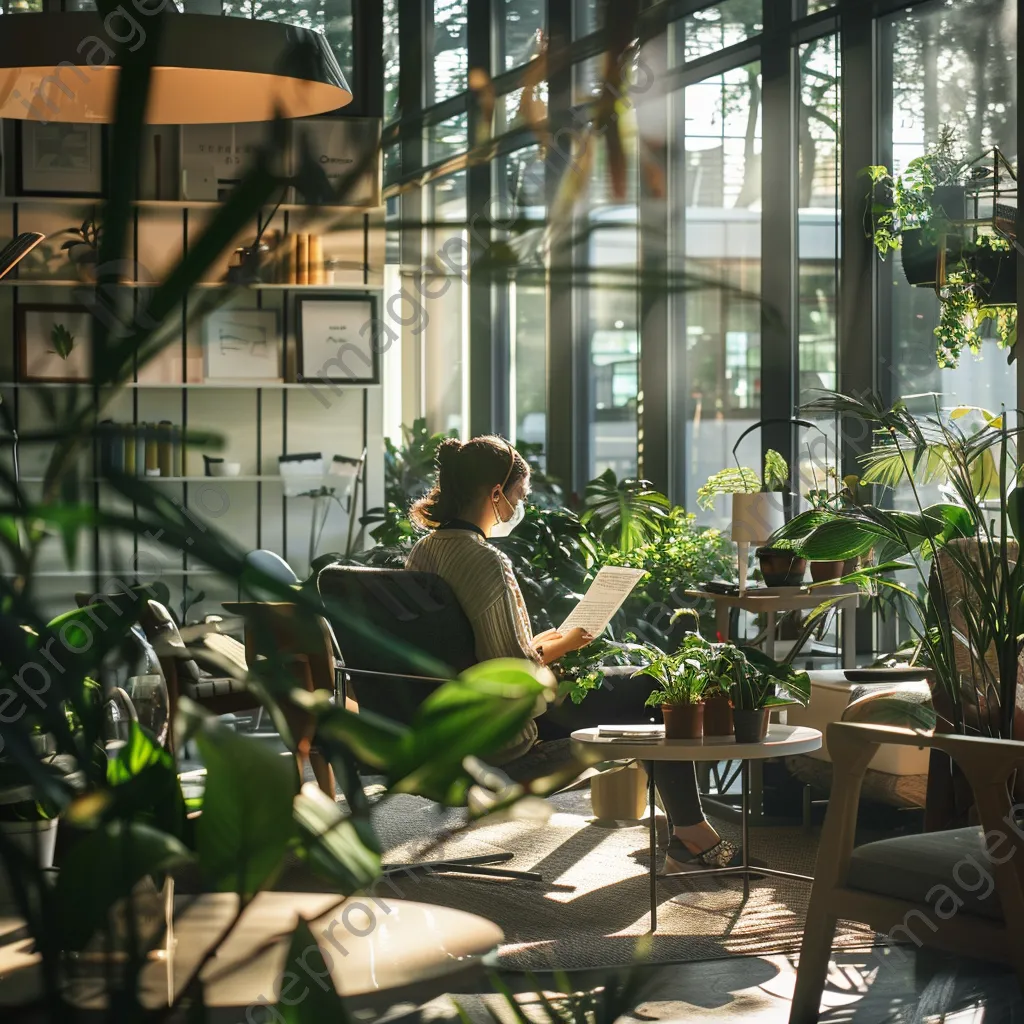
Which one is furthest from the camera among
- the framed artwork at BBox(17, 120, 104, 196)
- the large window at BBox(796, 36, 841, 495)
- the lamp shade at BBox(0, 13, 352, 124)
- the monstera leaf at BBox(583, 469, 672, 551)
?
the framed artwork at BBox(17, 120, 104, 196)

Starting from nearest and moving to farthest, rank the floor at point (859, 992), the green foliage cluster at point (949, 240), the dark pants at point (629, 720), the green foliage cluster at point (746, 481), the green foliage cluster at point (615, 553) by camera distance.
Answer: the floor at point (859, 992) → the dark pants at point (629, 720) → the green foliage cluster at point (949, 240) → the green foliage cluster at point (746, 481) → the green foliage cluster at point (615, 553)

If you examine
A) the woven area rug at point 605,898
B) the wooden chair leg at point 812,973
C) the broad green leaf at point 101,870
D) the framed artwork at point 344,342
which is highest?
the framed artwork at point 344,342

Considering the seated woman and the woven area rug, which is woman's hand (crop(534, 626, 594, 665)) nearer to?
the seated woman

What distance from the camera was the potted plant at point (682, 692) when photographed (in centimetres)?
357

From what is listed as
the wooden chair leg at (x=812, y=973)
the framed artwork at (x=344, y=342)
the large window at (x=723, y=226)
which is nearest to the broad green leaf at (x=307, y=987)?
the wooden chair leg at (x=812, y=973)

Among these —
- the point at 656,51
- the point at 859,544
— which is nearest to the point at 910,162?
the point at 859,544

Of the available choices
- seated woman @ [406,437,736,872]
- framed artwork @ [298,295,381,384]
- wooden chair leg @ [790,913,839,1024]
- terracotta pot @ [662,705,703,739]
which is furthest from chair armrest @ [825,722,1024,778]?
framed artwork @ [298,295,381,384]

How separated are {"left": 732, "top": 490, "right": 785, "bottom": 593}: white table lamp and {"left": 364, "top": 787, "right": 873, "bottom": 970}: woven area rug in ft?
3.14

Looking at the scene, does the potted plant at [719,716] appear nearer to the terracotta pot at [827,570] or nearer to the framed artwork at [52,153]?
the terracotta pot at [827,570]

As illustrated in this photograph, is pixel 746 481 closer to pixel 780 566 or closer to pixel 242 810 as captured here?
pixel 780 566

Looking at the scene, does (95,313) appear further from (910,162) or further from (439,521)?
(910,162)

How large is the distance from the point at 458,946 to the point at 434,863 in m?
3.16

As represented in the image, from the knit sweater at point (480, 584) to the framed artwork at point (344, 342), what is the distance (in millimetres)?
2944

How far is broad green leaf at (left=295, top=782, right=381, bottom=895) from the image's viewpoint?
1.07 ft
